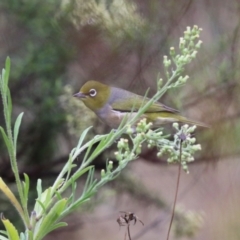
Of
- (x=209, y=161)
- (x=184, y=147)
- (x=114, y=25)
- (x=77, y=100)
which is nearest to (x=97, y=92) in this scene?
(x=77, y=100)

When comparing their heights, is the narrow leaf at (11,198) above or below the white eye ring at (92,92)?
below

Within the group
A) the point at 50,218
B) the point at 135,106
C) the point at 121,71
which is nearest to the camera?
the point at 50,218

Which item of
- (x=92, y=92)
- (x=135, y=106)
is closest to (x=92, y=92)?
(x=92, y=92)

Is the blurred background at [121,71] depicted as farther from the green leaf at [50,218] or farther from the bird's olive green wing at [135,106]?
the green leaf at [50,218]

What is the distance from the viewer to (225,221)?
32.8 inches

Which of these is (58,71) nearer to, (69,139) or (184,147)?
(69,139)

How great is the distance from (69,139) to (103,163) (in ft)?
0.28

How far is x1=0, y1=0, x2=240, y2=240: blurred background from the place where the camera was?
37.1 inches

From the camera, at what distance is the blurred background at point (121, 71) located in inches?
37.1

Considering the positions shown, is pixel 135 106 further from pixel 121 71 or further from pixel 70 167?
pixel 70 167

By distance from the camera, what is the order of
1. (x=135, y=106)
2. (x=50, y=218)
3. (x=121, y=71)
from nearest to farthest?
1. (x=50, y=218)
2. (x=135, y=106)
3. (x=121, y=71)

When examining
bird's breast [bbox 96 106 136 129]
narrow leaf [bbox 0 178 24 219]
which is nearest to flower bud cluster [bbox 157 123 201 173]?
narrow leaf [bbox 0 178 24 219]

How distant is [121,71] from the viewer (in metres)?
0.98

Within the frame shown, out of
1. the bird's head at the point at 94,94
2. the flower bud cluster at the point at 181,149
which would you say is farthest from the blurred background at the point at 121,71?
the flower bud cluster at the point at 181,149
